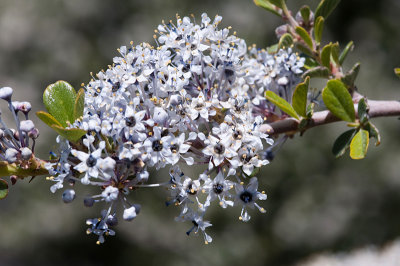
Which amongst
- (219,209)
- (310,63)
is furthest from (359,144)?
(219,209)

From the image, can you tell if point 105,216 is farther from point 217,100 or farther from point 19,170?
point 217,100

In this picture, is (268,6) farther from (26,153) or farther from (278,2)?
(26,153)

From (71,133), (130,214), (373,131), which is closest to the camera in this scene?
(71,133)

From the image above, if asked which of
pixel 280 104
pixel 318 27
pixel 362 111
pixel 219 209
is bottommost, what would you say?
pixel 280 104

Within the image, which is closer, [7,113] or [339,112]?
[339,112]

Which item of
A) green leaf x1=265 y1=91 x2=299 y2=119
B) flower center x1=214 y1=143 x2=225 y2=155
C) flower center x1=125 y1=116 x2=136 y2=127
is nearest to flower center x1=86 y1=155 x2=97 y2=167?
flower center x1=125 y1=116 x2=136 y2=127

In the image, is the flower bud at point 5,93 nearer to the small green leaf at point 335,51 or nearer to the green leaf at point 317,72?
the green leaf at point 317,72

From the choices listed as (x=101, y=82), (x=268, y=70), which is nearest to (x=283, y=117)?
(x=268, y=70)
